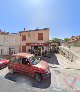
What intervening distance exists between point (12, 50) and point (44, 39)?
6.96 meters

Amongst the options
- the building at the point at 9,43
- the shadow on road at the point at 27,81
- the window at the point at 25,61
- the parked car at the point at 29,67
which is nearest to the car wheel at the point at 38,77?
the parked car at the point at 29,67

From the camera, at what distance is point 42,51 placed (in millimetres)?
27609

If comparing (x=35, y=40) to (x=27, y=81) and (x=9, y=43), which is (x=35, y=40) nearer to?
(x=9, y=43)

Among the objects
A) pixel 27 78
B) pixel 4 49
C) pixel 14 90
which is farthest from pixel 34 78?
pixel 4 49

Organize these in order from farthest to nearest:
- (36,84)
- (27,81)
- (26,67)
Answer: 1. (26,67)
2. (27,81)
3. (36,84)

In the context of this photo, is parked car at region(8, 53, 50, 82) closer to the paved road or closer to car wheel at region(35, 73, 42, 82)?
car wheel at region(35, 73, 42, 82)

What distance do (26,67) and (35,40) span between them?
16.5m

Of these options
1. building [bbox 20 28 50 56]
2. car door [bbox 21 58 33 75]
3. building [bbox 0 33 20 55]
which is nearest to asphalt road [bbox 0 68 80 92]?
car door [bbox 21 58 33 75]

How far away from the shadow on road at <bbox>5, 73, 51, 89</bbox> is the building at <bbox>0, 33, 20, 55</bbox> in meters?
15.9

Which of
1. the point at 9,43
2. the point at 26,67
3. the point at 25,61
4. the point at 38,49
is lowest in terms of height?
the point at 26,67

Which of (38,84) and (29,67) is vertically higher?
(29,67)

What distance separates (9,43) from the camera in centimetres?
2870

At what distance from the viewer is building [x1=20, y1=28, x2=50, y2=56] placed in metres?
27.0

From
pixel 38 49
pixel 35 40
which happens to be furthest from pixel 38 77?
pixel 35 40
